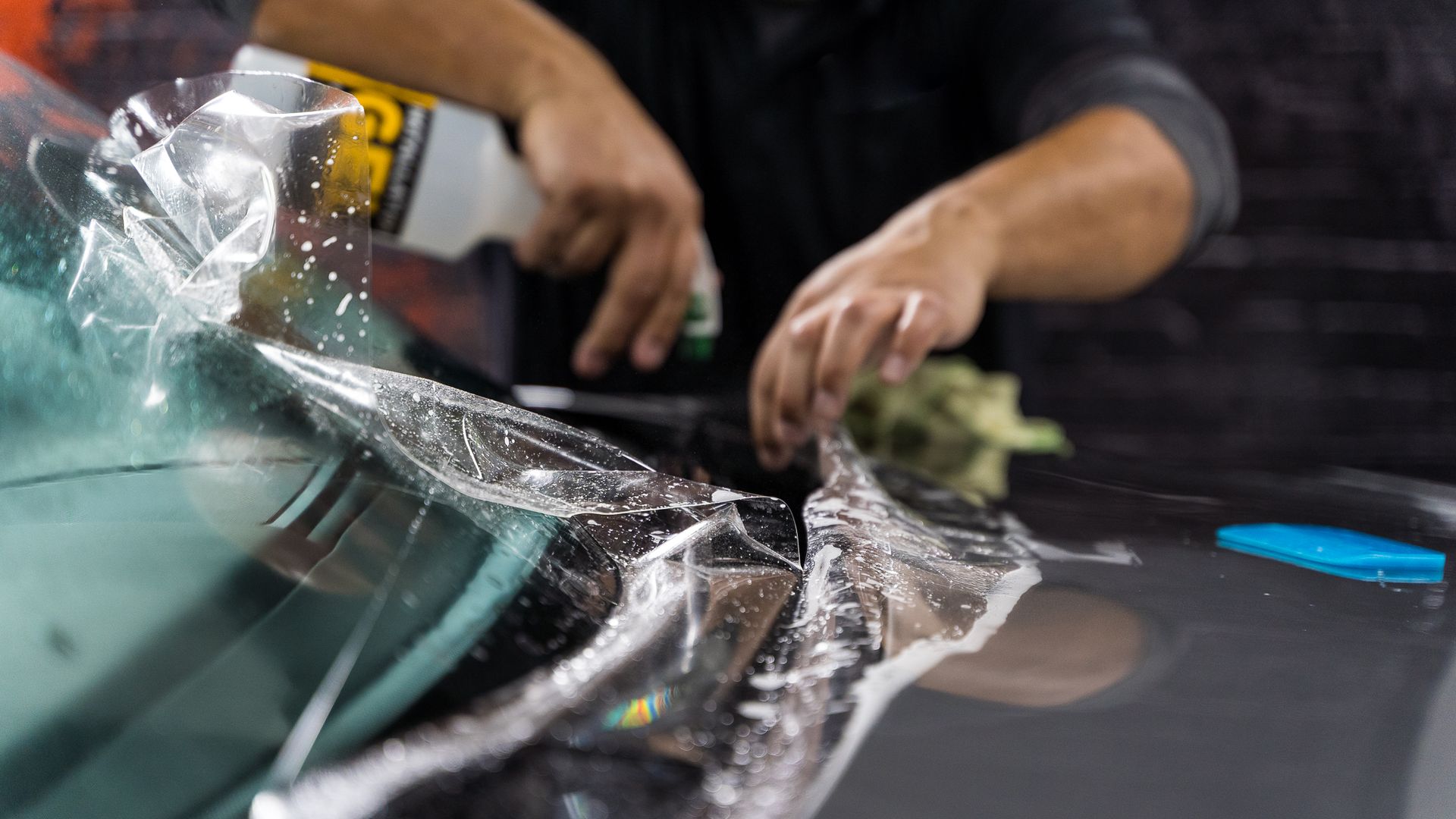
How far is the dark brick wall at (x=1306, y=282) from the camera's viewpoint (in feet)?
6.27

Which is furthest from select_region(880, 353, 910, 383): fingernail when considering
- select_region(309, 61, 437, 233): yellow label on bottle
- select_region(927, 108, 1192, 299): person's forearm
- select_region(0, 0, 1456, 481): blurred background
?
select_region(0, 0, 1456, 481): blurred background

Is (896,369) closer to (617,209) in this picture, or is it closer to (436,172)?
(617,209)

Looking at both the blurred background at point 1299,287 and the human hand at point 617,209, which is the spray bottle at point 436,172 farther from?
the blurred background at point 1299,287

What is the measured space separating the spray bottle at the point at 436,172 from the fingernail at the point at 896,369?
0.85 feet

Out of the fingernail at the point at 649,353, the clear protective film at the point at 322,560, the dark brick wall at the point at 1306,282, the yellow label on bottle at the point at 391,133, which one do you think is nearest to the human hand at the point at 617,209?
the fingernail at the point at 649,353

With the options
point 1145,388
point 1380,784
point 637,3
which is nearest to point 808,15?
point 637,3

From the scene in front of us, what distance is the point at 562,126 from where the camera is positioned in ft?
2.56

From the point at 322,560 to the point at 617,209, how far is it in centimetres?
57

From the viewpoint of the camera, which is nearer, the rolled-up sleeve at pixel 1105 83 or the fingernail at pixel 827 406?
the fingernail at pixel 827 406

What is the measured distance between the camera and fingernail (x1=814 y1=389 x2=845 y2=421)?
60 cm

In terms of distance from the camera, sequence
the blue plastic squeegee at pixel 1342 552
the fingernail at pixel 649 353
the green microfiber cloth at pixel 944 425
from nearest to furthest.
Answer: the blue plastic squeegee at pixel 1342 552, the green microfiber cloth at pixel 944 425, the fingernail at pixel 649 353

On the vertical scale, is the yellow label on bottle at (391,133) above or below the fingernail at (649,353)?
above

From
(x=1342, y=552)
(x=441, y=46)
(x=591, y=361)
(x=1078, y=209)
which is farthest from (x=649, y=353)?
(x=1342, y=552)

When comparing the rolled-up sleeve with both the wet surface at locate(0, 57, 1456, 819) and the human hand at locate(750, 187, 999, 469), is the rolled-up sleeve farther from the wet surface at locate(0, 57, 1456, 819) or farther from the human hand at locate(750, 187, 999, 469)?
the wet surface at locate(0, 57, 1456, 819)
